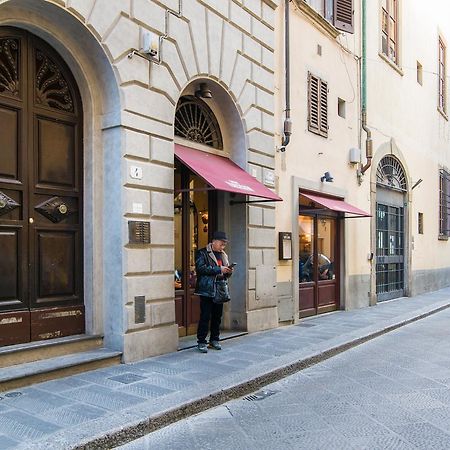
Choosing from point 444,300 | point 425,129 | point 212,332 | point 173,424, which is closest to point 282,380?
point 212,332

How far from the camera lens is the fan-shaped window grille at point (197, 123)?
337 inches

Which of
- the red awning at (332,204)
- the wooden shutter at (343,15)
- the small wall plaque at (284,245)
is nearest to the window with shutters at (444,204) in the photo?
the red awning at (332,204)

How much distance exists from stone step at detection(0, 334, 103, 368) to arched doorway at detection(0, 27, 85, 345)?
132 millimetres

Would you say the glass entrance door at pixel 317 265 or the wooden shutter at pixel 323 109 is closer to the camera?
the glass entrance door at pixel 317 265

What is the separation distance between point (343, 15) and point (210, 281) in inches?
333

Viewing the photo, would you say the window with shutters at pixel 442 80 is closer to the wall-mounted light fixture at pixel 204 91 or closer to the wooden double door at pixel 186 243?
the wall-mounted light fixture at pixel 204 91

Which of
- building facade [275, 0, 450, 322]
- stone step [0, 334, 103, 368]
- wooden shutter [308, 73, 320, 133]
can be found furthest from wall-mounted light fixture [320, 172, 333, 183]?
stone step [0, 334, 103, 368]

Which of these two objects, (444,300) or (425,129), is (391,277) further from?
(425,129)

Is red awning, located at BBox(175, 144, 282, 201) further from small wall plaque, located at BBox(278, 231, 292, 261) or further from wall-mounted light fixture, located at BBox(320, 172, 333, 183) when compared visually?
wall-mounted light fixture, located at BBox(320, 172, 333, 183)

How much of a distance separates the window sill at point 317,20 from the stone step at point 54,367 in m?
8.12

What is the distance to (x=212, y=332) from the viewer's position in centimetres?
784

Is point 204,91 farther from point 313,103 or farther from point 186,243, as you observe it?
point 313,103

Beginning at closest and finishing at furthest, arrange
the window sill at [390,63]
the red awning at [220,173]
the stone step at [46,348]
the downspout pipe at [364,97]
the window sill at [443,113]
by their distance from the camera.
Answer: the stone step at [46,348] → the red awning at [220,173] → the downspout pipe at [364,97] → the window sill at [390,63] → the window sill at [443,113]

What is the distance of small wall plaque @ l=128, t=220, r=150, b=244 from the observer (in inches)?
270
